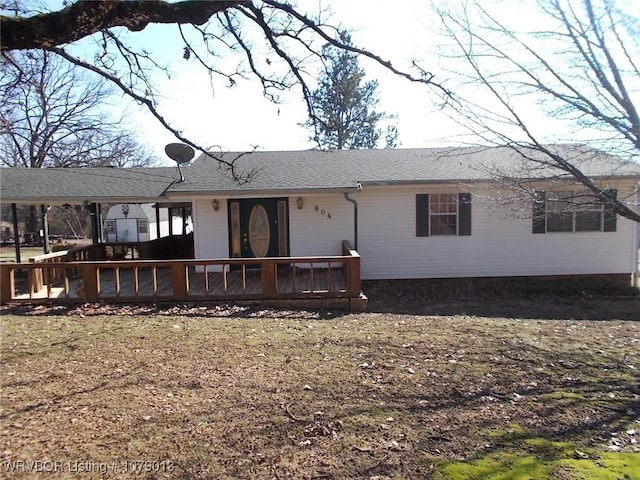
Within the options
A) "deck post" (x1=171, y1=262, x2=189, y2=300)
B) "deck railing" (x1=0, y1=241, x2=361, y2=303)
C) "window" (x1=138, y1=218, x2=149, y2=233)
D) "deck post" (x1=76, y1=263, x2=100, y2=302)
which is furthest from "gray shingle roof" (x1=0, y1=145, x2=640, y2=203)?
"window" (x1=138, y1=218, x2=149, y2=233)

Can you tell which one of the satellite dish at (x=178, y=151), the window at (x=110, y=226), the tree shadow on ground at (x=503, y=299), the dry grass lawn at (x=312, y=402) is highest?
the satellite dish at (x=178, y=151)

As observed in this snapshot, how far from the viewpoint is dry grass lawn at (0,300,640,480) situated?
11.1 ft

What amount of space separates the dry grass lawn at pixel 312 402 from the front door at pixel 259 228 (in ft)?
17.2

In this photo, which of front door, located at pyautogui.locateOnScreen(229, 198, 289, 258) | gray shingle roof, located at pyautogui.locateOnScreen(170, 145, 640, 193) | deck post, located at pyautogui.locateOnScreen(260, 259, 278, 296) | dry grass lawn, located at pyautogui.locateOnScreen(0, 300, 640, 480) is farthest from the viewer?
front door, located at pyautogui.locateOnScreen(229, 198, 289, 258)

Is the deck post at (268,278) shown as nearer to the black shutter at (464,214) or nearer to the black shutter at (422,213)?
the black shutter at (422,213)

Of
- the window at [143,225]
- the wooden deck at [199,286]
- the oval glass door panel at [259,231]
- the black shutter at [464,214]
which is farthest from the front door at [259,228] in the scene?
the window at [143,225]

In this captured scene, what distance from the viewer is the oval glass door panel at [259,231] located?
12664mm

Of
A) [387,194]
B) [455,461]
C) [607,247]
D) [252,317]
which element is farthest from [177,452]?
[607,247]

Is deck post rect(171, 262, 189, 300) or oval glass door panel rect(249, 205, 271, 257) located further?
oval glass door panel rect(249, 205, 271, 257)

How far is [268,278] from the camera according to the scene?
926 centimetres

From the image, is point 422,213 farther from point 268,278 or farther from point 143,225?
point 143,225

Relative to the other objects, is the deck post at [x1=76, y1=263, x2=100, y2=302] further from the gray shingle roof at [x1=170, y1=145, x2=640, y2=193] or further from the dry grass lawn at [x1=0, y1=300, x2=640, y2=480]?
the gray shingle roof at [x1=170, y1=145, x2=640, y2=193]

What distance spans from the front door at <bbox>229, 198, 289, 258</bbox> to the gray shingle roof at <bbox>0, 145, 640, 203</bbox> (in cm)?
80

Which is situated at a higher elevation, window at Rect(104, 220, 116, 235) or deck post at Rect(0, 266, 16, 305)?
window at Rect(104, 220, 116, 235)
